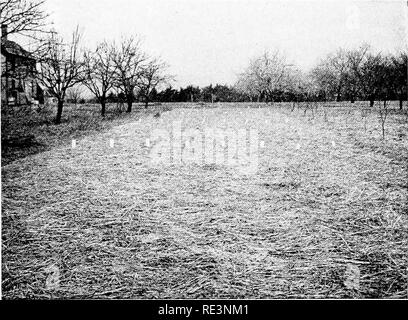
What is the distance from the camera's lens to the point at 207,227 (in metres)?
3.35

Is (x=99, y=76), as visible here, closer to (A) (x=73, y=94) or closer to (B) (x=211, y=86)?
(A) (x=73, y=94)

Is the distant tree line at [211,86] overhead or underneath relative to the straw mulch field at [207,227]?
overhead

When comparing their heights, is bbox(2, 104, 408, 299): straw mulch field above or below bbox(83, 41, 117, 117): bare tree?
below

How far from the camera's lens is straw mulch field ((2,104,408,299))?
8.08ft

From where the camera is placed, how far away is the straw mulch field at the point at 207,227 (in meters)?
2.46

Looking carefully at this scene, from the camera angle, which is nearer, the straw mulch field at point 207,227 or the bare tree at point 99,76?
the straw mulch field at point 207,227
